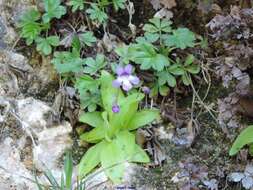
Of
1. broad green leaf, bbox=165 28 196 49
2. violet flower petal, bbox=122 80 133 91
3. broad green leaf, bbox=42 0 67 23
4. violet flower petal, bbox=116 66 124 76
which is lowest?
violet flower petal, bbox=122 80 133 91

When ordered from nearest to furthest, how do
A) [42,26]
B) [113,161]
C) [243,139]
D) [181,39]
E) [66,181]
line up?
[66,181] → [243,139] → [113,161] → [181,39] → [42,26]

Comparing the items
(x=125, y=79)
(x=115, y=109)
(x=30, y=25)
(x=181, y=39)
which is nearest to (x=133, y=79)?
(x=125, y=79)

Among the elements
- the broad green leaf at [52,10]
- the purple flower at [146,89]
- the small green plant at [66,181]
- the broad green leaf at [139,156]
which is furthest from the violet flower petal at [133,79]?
the broad green leaf at [52,10]

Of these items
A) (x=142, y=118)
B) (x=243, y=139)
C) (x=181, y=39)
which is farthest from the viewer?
(x=181, y=39)

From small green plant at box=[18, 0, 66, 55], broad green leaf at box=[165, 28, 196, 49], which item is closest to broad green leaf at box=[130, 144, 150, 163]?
broad green leaf at box=[165, 28, 196, 49]

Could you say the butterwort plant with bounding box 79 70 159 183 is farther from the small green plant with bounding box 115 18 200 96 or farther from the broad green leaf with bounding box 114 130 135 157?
the small green plant with bounding box 115 18 200 96

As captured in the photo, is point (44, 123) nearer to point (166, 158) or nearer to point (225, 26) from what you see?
point (166, 158)

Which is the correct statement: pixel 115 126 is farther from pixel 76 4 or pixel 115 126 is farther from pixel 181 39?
pixel 76 4
